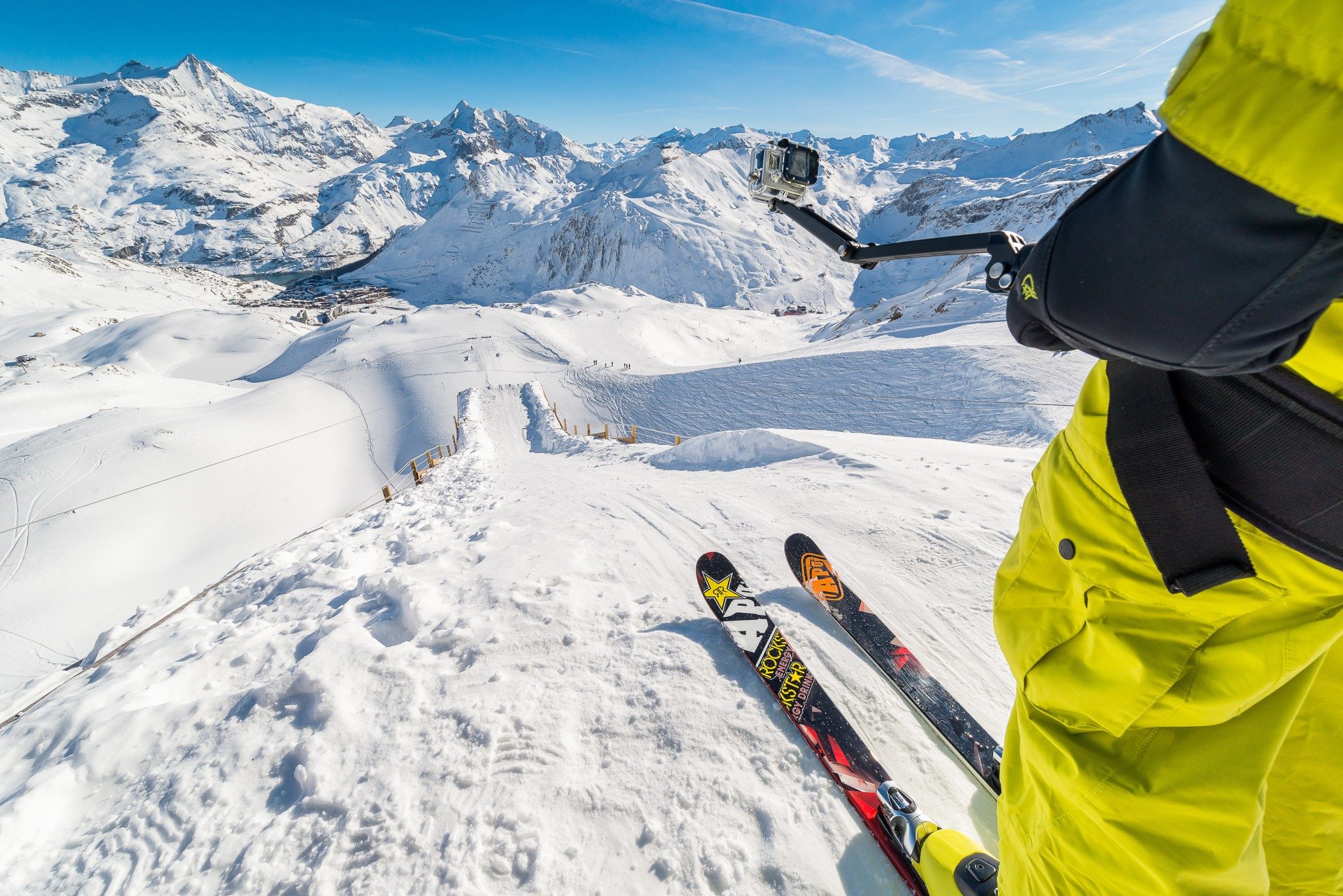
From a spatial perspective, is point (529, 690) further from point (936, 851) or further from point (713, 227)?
point (713, 227)

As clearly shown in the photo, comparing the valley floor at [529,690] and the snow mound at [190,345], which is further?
the snow mound at [190,345]

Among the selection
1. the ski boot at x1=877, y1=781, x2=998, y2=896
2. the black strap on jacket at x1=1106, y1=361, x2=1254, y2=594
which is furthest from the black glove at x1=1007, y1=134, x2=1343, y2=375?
the ski boot at x1=877, y1=781, x2=998, y2=896

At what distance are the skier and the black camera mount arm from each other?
1.41ft

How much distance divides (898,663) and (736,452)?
731cm

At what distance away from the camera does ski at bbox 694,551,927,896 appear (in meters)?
2.87

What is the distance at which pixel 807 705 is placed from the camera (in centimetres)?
353

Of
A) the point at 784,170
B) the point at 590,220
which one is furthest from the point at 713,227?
the point at 784,170

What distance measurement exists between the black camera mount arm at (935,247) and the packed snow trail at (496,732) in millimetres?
2867

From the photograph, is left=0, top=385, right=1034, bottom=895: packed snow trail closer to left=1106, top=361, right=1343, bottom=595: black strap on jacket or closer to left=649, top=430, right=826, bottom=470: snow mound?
left=1106, top=361, right=1343, bottom=595: black strap on jacket

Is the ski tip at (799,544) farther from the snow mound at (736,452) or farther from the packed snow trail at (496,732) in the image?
the snow mound at (736,452)

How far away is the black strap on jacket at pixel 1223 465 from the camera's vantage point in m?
0.97

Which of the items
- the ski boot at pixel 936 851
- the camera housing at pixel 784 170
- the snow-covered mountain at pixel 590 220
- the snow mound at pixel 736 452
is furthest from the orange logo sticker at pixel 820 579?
the snow-covered mountain at pixel 590 220

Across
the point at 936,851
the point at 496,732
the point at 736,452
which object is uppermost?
the point at 936,851

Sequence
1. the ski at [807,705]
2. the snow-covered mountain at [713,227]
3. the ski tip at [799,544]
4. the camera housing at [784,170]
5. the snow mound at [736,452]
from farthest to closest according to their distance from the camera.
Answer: the snow-covered mountain at [713,227]
the snow mound at [736,452]
the ski tip at [799,544]
the camera housing at [784,170]
the ski at [807,705]
